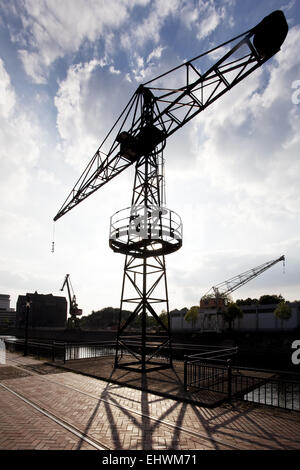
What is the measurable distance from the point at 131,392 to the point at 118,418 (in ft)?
8.83

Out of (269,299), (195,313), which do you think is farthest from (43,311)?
(269,299)

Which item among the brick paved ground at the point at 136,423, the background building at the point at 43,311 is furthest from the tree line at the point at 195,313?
the brick paved ground at the point at 136,423

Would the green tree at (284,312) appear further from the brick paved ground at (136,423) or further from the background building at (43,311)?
the background building at (43,311)

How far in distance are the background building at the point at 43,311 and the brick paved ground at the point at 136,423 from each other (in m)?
95.7

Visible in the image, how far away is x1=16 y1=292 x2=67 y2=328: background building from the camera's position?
3780 inches

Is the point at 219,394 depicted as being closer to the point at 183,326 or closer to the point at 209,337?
the point at 209,337

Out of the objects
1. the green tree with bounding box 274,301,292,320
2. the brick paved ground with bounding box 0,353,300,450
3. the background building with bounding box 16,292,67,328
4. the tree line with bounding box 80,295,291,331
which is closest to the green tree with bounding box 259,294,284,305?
the tree line with bounding box 80,295,291,331

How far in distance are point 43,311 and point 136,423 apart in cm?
10228

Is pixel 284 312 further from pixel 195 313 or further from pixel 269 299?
pixel 269 299

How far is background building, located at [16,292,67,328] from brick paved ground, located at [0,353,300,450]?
314ft

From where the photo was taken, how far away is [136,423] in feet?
21.1

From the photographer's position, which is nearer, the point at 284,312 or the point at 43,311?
the point at 284,312
